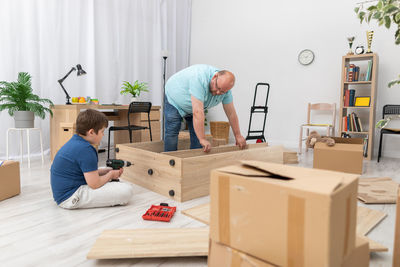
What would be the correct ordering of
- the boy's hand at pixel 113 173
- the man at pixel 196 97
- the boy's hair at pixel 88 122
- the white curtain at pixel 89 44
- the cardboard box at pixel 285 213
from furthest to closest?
the white curtain at pixel 89 44 < the man at pixel 196 97 < the boy's hand at pixel 113 173 < the boy's hair at pixel 88 122 < the cardboard box at pixel 285 213

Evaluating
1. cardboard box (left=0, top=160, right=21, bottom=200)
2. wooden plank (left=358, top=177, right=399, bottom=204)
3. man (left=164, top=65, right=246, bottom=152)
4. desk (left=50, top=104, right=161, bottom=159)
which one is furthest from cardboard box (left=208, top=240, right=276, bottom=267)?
desk (left=50, top=104, right=161, bottom=159)

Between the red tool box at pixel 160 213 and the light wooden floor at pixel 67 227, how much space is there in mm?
28

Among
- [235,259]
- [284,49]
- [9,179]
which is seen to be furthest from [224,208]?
[284,49]

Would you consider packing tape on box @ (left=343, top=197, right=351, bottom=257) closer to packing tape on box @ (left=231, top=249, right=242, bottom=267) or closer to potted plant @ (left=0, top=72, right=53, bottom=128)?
packing tape on box @ (left=231, top=249, right=242, bottom=267)

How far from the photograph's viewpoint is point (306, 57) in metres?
4.41

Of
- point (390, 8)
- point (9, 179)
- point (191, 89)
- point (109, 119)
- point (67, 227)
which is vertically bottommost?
point (67, 227)

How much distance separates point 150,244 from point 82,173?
0.71 meters

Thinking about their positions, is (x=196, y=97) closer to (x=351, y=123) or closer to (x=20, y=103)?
(x=20, y=103)

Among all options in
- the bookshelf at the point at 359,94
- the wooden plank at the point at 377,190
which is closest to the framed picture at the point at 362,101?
the bookshelf at the point at 359,94

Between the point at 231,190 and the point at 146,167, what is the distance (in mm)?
1421

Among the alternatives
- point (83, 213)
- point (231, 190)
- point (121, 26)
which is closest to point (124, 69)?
point (121, 26)

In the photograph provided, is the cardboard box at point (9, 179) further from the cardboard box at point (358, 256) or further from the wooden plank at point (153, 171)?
the cardboard box at point (358, 256)

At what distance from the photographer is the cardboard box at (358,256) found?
0.77 metres

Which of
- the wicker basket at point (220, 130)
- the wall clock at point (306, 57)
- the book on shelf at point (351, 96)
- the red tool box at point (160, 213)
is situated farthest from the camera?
the wicker basket at point (220, 130)
